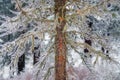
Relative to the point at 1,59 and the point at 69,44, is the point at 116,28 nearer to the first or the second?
the point at 1,59

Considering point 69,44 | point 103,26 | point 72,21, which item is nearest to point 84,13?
point 72,21

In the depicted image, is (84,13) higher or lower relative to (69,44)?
higher

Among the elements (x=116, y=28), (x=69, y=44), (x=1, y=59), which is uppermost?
(x=69, y=44)

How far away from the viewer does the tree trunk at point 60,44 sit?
9.49 metres

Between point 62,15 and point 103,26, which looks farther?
point 103,26

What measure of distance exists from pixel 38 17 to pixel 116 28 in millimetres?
15983

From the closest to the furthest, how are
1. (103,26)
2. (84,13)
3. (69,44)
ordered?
(84,13) → (69,44) → (103,26)

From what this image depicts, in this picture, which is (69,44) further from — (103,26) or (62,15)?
(103,26)

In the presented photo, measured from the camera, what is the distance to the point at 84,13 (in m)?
8.99

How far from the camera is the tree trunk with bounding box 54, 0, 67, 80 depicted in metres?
9.49

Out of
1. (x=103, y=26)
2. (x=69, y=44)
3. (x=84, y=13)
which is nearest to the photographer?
(x=84, y=13)

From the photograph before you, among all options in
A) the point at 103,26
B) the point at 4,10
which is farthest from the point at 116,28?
the point at 4,10

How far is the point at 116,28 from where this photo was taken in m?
24.7

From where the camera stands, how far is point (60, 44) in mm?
9820
